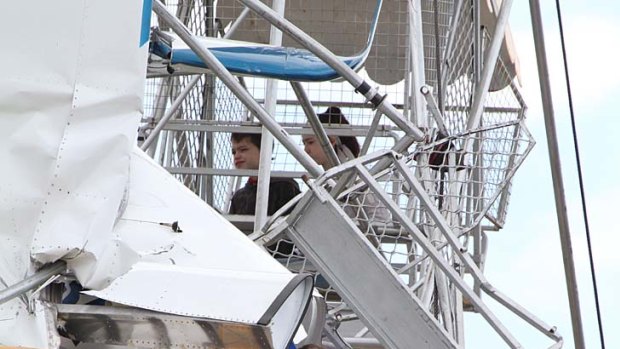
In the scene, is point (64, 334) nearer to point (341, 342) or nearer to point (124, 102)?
point (124, 102)

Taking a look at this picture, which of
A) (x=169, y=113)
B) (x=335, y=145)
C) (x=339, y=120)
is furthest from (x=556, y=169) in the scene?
(x=169, y=113)

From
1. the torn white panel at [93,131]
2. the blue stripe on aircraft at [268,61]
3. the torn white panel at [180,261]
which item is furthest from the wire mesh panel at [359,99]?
the torn white panel at [93,131]

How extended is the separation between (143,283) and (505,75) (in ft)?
23.5

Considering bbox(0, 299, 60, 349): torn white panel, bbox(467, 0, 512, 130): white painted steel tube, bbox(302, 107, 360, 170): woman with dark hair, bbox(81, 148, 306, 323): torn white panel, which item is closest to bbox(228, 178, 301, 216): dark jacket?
bbox(302, 107, 360, 170): woman with dark hair

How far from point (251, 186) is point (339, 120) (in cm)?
80

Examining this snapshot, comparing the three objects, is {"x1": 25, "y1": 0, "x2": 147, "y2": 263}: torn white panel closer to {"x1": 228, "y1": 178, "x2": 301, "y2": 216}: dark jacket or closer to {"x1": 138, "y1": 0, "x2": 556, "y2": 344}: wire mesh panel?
{"x1": 138, "y1": 0, "x2": 556, "y2": 344}: wire mesh panel

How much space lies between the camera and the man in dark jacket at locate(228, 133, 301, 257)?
1080 centimetres

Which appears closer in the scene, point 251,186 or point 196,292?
point 196,292

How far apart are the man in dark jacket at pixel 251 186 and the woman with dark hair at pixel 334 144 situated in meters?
0.31

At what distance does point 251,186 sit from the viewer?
10977 mm

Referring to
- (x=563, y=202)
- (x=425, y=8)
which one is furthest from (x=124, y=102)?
(x=425, y=8)

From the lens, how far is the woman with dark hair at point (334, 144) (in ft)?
35.2

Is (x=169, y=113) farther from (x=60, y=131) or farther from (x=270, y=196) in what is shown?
(x=60, y=131)

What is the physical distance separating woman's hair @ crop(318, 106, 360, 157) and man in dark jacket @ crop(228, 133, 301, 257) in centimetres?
46
